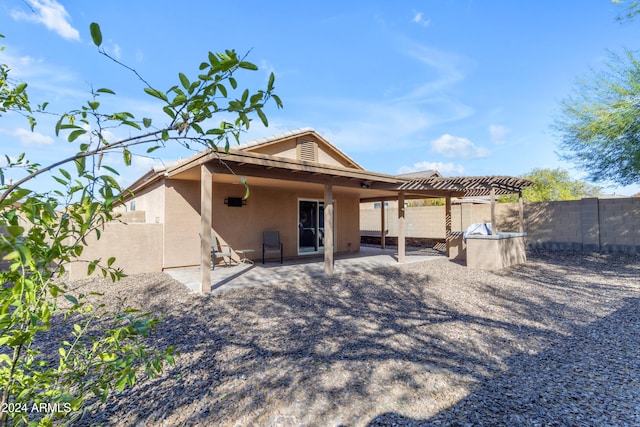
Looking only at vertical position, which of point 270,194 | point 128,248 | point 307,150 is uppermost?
point 307,150

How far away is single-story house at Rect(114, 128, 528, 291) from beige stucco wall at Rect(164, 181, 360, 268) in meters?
0.03

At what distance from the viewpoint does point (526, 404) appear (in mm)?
2707

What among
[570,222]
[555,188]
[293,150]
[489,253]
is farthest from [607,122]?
[555,188]

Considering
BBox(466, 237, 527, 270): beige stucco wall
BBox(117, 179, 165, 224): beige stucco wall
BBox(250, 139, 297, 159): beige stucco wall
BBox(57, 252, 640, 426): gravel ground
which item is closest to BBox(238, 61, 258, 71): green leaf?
BBox(57, 252, 640, 426): gravel ground

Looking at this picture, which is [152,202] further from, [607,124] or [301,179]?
[607,124]

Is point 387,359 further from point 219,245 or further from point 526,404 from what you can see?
point 219,245

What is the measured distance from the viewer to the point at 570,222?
40.5 feet

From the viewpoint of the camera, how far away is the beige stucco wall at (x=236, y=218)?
8.83m

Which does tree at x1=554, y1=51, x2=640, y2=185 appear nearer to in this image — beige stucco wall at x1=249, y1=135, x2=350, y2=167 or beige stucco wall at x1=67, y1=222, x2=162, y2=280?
beige stucco wall at x1=249, y1=135, x2=350, y2=167

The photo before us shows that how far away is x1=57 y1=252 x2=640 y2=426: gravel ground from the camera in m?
2.62

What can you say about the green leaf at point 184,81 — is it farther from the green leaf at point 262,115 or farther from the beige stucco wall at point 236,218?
the beige stucco wall at point 236,218

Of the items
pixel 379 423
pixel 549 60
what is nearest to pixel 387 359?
pixel 379 423

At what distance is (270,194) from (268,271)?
309cm

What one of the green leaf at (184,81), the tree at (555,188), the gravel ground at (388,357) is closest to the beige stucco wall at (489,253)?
the gravel ground at (388,357)
